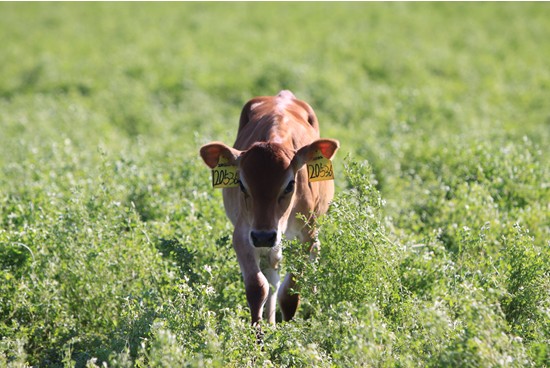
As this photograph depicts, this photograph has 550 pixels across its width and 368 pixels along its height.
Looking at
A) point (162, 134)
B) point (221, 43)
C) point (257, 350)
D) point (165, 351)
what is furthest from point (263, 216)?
point (221, 43)

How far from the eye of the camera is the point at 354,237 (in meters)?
5.70

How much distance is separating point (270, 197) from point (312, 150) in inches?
22.8

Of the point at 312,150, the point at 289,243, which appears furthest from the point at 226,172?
the point at 289,243

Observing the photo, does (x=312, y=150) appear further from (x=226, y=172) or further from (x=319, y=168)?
(x=226, y=172)

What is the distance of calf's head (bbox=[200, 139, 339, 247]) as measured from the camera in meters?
6.05

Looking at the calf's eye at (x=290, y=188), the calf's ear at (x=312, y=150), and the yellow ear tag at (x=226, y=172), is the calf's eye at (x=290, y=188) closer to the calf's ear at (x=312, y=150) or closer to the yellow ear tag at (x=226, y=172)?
the calf's ear at (x=312, y=150)

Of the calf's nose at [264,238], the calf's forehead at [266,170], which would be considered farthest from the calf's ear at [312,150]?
the calf's nose at [264,238]

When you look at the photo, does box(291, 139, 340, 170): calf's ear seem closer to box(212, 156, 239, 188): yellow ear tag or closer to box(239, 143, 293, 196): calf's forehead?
box(239, 143, 293, 196): calf's forehead

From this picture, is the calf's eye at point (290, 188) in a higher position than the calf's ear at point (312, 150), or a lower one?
lower

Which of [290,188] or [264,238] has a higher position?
[290,188]

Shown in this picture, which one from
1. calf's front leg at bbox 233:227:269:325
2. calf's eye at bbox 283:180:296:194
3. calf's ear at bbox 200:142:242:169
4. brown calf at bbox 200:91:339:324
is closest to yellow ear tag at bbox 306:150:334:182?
brown calf at bbox 200:91:339:324

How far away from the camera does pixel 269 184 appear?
20.2 feet

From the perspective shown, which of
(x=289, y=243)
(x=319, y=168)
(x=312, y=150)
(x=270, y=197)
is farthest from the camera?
(x=319, y=168)

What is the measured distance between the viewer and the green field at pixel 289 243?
536 cm
